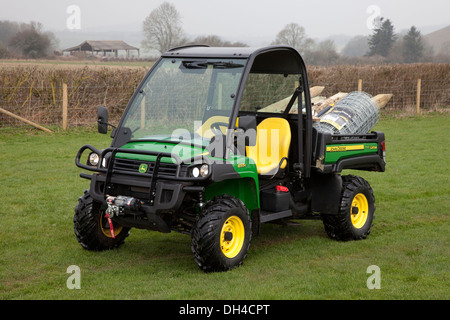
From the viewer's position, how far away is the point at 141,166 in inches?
253

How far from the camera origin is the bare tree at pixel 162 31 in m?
39.8

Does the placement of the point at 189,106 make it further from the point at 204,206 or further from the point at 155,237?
the point at 155,237

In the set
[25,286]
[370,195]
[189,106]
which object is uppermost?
[189,106]

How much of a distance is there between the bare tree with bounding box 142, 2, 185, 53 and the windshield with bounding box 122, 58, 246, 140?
106 ft

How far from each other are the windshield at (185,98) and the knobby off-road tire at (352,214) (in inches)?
84.1

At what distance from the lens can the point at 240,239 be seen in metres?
6.67

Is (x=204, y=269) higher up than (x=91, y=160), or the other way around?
(x=91, y=160)

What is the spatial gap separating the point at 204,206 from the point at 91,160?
4.61ft

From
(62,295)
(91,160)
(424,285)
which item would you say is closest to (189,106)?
(91,160)

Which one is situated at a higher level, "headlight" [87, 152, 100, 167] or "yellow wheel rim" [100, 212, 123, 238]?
"headlight" [87, 152, 100, 167]

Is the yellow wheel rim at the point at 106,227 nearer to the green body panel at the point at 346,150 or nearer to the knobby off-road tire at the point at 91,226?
the knobby off-road tire at the point at 91,226

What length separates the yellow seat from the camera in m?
7.35

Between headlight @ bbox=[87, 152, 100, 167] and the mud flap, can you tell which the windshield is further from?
the mud flap

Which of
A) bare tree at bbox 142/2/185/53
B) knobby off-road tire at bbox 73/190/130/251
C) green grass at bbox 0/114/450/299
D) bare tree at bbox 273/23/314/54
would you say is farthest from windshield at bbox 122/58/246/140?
bare tree at bbox 273/23/314/54
